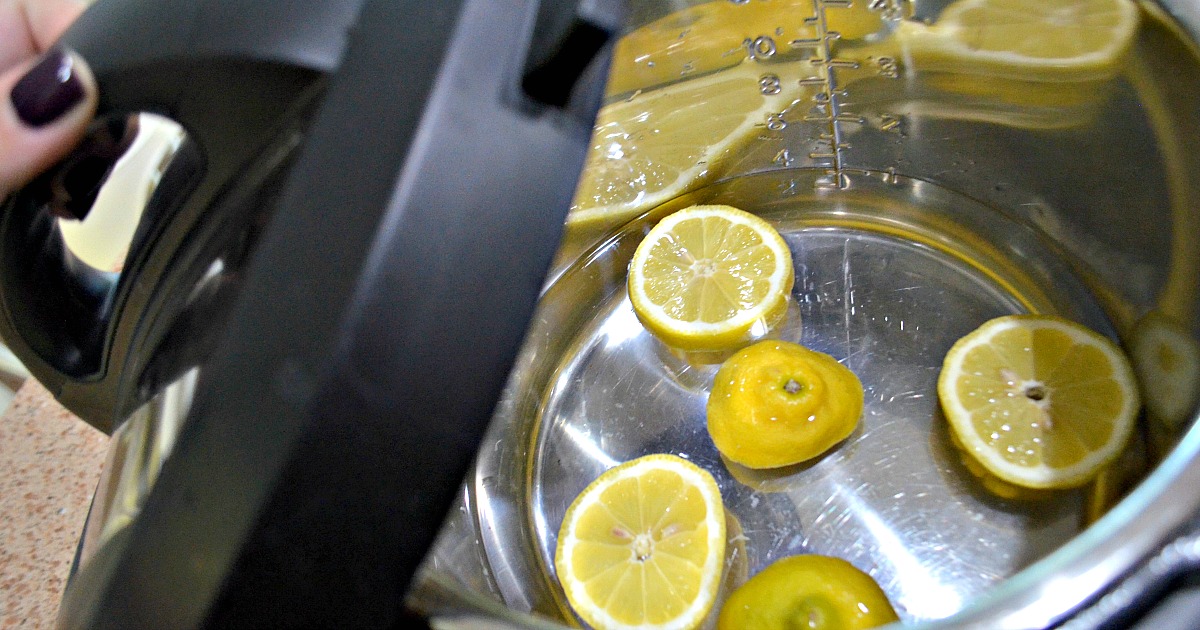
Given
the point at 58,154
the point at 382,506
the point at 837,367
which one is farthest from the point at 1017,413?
the point at 58,154

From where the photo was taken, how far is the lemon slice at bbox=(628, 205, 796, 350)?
864 mm

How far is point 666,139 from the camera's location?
36.4 inches

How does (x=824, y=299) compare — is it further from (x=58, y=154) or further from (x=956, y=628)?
(x=58, y=154)

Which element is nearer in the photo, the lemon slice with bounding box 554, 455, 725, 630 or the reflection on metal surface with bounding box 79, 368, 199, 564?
the reflection on metal surface with bounding box 79, 368, 199, 564

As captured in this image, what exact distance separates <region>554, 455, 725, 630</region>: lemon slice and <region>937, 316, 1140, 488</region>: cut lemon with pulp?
255 millimetres

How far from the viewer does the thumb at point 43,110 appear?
0.43 m

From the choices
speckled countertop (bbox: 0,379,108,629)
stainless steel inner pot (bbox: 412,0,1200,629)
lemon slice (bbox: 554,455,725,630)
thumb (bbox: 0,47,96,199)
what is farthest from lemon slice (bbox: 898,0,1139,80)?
speckled countertop (bbox: 0,379,108,629)

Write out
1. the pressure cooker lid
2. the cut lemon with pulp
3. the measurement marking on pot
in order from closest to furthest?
the pressure cooker lid → the cut lemon with pulp → the measurement marking on pot

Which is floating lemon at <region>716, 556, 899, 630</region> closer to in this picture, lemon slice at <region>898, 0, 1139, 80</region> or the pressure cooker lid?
the pressure cooker lid

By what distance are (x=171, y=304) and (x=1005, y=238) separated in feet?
2.80

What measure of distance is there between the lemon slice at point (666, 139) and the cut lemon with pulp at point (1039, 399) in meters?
0.34

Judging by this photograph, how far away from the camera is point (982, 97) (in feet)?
2.69

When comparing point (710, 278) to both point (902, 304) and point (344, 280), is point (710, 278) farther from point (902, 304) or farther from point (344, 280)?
point (344, 280)

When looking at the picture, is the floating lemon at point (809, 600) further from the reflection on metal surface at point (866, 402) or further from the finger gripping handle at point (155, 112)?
the finger gripping handle at point (155, 112)
